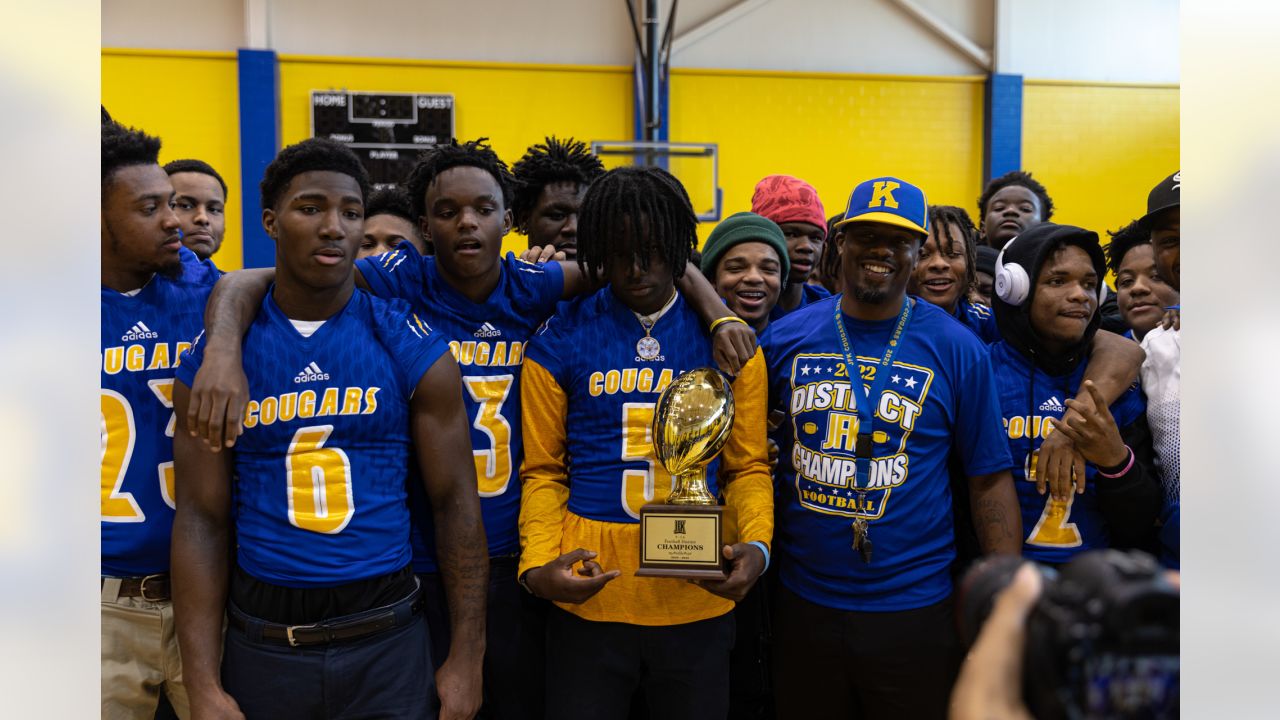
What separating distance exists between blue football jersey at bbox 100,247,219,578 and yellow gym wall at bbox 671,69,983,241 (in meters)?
6.99

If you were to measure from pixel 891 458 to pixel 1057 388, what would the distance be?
19.4 inches

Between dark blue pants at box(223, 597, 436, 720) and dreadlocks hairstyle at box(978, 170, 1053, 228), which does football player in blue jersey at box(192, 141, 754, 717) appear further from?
dreadlocks hairstyle at box(978, 170, 1053, 228)

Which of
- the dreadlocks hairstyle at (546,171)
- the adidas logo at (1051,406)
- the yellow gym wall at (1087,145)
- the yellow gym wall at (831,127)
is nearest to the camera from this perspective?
the adidas logo at (1051,406)

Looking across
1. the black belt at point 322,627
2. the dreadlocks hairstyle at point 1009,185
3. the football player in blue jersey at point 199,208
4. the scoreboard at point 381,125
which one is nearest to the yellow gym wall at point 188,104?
the scoreboard at point 381,125

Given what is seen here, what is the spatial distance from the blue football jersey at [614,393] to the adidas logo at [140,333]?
0.86 meters

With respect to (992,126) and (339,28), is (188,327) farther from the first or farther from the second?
(992,126)

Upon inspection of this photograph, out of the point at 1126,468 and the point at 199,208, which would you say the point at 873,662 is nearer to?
the point at 1126,468

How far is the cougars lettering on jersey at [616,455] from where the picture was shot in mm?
1981

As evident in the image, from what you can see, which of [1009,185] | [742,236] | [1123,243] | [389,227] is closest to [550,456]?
[742,236]

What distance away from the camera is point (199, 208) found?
3.38 meters

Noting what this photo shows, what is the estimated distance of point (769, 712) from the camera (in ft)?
8.53

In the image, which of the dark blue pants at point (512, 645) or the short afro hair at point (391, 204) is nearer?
the dark blue pants at point (512, 645)

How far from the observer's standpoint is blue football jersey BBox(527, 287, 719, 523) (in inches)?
79.0

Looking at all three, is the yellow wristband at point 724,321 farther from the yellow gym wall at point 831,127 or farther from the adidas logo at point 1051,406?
the yellow gym wall at point 831,127
